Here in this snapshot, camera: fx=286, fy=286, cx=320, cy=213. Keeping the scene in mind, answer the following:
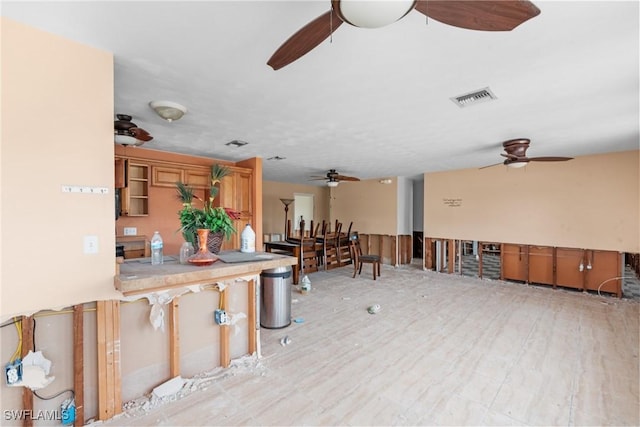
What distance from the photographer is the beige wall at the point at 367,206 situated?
7918mm

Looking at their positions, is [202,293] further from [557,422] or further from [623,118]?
[623,118]

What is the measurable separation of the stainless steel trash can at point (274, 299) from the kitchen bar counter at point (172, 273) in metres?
0.86

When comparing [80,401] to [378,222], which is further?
[378,222]

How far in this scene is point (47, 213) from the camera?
5.49 ft

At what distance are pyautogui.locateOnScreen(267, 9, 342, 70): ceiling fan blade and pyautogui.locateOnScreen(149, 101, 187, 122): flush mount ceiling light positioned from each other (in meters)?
1.62

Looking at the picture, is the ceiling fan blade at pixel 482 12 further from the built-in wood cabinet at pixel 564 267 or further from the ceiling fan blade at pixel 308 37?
the built-in wood cabinet at pixel 564 267

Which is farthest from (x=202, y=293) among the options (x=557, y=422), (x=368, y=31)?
(x=557, y=422)

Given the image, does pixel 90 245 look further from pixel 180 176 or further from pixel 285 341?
pixel 180 176

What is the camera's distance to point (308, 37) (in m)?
1.34

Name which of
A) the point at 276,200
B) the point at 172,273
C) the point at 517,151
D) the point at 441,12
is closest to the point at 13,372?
the point at 172,273

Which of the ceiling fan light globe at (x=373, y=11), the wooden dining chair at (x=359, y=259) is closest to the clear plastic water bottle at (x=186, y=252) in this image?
the ceiling fan light globe at (x=373, y=11)

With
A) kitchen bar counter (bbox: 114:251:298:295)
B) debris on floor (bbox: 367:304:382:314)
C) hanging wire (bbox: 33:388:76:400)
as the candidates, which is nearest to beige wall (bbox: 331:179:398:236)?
debris on floor (bbox: 367:304:382:314)

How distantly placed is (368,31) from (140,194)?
418 centimetres

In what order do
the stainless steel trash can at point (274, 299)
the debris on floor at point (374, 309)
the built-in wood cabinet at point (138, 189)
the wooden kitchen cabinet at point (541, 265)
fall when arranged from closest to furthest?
the stainless steel trash can at point (274, 299) < the debris on floor at point (374, 309) < the built-in wood cabinet at point (138, 189) < the wooden kitchen cabinet at point (541, 265)
